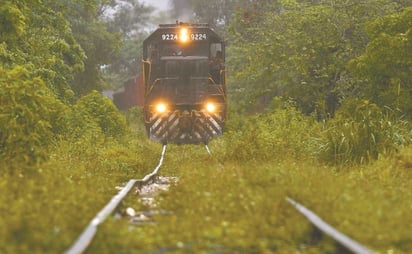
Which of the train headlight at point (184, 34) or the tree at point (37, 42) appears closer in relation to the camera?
the tree at point (37, 42)

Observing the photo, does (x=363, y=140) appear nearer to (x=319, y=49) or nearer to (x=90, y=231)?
(x=90, y=231)

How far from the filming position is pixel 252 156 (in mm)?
13328

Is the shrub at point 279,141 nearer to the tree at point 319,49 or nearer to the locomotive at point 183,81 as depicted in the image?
the tree at point 319,49

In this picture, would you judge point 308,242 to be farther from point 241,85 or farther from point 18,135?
point 241,85

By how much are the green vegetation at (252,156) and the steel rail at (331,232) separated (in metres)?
0.10


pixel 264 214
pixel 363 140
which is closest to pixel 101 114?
pixel 363 140

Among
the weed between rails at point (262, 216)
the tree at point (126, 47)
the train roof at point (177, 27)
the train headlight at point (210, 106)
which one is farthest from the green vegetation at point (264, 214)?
the tree at point (126, 47)

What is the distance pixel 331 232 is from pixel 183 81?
16519 mm

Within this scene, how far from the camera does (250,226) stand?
612 cm

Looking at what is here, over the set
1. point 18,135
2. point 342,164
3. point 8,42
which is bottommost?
point 342,164

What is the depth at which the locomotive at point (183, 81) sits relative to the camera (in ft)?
70.1

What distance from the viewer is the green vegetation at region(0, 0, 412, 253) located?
222 inches

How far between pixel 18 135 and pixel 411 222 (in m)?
6.07

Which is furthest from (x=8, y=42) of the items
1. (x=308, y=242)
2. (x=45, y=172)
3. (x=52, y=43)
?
(x=308, y=242)
